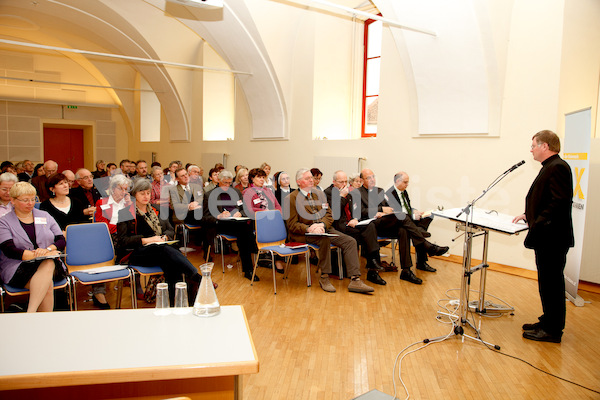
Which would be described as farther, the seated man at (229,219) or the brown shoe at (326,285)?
the seated man at (229,219)

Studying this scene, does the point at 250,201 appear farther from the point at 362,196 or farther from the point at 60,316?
the point at 60,316

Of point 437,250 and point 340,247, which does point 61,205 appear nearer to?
point 340,247

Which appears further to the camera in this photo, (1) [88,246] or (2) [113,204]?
(2) [113,204]

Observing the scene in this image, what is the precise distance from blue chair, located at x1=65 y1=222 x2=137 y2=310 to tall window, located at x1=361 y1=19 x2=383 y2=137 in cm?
589

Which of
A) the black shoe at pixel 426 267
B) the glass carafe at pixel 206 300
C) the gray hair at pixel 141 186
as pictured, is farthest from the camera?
the black shoe at pixel 426 267

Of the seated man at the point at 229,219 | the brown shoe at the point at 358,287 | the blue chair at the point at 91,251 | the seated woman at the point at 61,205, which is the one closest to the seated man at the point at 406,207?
the brown shoe at the point at 358,287

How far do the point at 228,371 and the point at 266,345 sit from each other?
1821 millimetres

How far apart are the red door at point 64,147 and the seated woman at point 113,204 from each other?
13.3 metres

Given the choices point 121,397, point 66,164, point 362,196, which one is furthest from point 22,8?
point 121,397

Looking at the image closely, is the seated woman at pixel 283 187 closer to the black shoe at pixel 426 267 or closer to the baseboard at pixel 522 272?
the black shoe at pixel 426 267

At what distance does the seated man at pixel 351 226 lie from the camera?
5.28 meters

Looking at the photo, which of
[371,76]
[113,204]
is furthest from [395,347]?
[371,76]

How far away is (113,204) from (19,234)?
112 centimetres

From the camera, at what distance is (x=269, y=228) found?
16.7 feet
